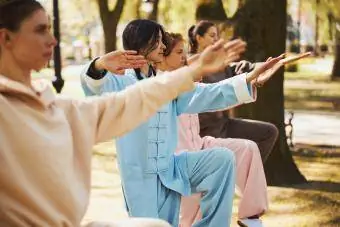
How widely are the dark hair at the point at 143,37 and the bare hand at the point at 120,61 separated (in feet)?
1.87

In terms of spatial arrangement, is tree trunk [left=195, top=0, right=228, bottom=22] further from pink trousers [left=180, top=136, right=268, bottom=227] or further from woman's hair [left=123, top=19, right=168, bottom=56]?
woman's hair [left=123, top=19, right=168, bottom=56]

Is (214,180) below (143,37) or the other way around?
below

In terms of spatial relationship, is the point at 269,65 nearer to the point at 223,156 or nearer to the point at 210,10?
the point at 223,156

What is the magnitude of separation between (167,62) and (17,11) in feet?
8.49

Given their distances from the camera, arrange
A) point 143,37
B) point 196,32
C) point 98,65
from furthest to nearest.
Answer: point 196,32, point 143,37, point 98,65

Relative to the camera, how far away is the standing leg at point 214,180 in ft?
15.3

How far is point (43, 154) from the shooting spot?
265 centimetres

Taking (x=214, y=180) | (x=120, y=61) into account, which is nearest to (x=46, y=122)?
(x=120, y=61)

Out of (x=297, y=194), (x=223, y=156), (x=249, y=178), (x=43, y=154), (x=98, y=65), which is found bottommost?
(x=297, y=194)

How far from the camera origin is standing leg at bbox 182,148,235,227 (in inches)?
183

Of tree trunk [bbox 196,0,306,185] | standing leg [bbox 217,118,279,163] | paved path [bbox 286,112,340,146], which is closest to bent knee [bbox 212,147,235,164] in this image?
standing leg [bbox 217,118,279,163]

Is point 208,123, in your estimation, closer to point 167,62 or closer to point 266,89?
point 167,62

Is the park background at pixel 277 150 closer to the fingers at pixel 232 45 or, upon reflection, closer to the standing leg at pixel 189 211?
the standing leg at pixel 189 211

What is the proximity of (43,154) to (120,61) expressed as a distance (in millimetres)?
1431
